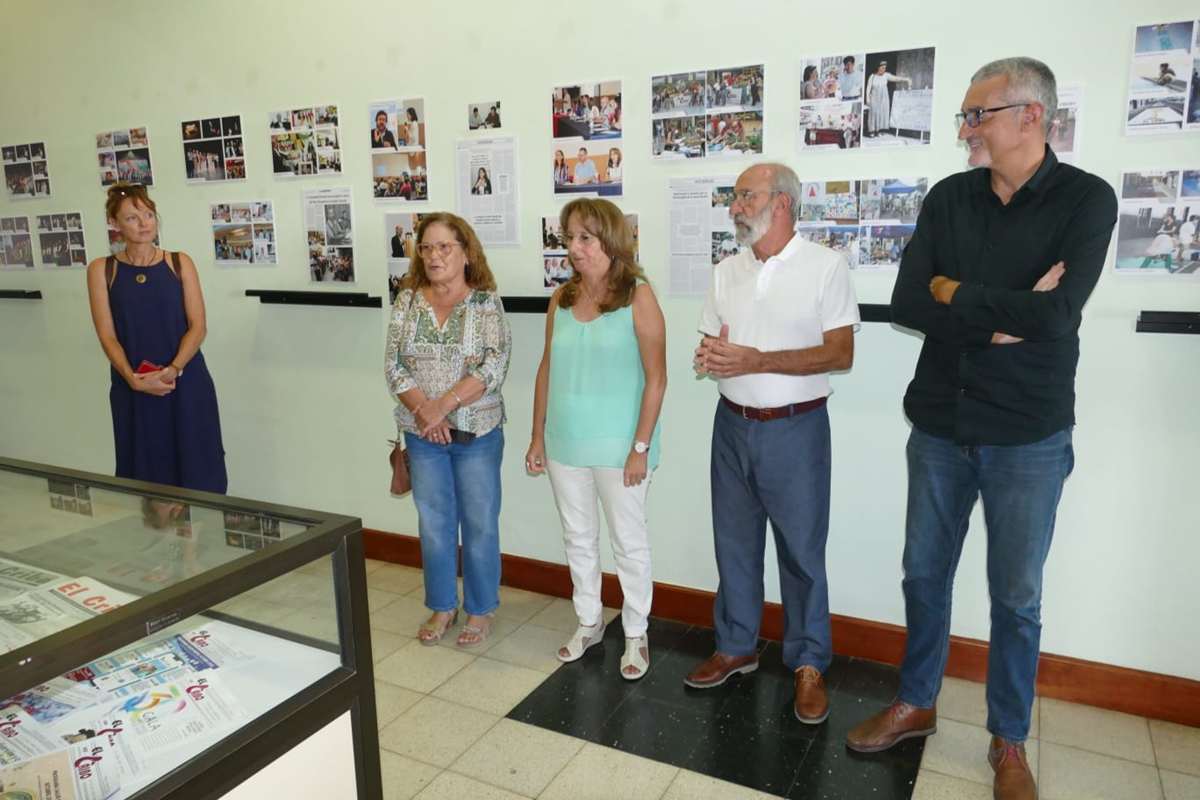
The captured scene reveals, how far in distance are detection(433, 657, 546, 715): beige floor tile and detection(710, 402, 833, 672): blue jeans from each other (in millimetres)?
689

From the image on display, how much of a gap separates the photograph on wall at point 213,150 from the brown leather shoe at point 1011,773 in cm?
389

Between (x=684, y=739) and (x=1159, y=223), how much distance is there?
206 centimetres

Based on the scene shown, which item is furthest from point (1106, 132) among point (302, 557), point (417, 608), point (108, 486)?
point (417, 608)

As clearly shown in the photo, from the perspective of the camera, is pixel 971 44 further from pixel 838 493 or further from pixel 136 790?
pixel 136 790

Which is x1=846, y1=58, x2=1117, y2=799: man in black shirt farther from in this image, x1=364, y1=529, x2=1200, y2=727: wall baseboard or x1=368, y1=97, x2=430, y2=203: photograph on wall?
x1=368, y1=97, x2=430, y2=203: photograph on wall

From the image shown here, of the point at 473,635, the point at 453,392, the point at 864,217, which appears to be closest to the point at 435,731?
the point at 473,635

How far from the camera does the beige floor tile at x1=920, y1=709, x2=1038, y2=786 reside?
7.79 feet

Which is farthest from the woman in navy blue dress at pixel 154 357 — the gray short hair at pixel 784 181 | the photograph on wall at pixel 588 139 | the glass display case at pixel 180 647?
the gray short hair at pixel 784 181

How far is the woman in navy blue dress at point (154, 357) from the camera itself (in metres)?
3.25

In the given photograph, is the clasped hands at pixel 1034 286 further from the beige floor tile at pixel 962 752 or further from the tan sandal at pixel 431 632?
the tan sandal at pixel 431 632

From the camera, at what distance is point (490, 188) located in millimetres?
3459

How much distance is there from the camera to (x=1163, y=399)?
2520 millimetres

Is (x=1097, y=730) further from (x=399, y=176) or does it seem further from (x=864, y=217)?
(x=399, y=176)

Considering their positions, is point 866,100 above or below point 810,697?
above
